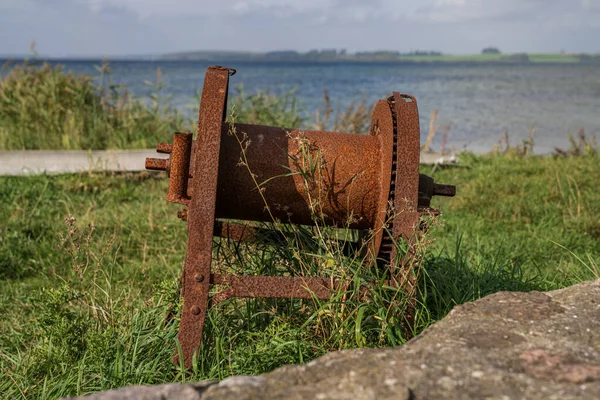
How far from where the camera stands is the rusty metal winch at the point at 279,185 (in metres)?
2.88

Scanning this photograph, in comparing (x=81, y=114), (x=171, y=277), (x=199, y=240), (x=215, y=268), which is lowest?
(x=171, y=277)

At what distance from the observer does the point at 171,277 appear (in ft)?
16.2

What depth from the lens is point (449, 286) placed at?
3422mm

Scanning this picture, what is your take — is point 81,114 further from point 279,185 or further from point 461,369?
point 461,369

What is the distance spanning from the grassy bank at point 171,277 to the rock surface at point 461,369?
2.10ft

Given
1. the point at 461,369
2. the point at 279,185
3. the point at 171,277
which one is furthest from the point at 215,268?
the point at 461,369

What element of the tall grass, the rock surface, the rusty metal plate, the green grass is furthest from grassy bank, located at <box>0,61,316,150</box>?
the rock surface

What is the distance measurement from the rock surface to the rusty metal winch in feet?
2.65

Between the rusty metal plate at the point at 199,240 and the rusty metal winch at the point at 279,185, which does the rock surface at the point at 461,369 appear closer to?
the rusty metal winch at the point at 279,185

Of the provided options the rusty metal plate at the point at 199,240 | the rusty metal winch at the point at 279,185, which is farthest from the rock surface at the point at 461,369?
the rusty metal plate at the point at 199,240

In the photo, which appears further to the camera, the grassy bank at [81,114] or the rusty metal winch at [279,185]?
the grassy bank at [81,114]

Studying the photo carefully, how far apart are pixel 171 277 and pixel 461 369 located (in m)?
3.33

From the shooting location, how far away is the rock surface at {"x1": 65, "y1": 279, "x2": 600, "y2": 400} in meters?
1.83

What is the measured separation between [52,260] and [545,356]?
4475 mm
